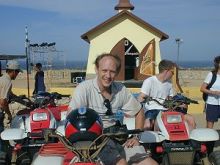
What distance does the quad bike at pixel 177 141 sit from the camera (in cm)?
580

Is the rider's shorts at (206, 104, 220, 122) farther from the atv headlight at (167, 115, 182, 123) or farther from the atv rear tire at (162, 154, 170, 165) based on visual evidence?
the atv rear tire at (162, 154, 170, 165)

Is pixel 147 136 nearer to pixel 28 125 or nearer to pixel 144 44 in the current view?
pixel 28 125

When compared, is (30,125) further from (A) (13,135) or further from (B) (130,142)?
(B) (130,142)

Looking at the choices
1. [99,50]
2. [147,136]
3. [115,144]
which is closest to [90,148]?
[115,144]

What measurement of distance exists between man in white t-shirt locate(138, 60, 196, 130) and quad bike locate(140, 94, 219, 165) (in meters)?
0.61

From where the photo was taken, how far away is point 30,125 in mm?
6832

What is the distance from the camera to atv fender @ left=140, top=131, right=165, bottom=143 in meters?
5.64

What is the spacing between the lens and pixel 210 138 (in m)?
5.79

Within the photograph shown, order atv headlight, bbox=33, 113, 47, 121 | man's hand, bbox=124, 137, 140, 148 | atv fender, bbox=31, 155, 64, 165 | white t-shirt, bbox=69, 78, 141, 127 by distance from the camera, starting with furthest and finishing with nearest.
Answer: atv headlight, bbox=33, 113, 47, 121 < white t-shirt, bbox=69, 78, 141, 127 < man's hand, bbox=124, 137, 140, 148 < atv fender, bbox=31, 155, 64, 165

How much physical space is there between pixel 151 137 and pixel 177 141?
0.45 metres

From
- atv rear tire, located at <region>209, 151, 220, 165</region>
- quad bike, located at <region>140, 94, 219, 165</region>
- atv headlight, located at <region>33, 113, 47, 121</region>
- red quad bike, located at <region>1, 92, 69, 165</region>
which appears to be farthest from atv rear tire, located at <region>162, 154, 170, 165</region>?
atv headlight, located at <region>33, 113, 47, 121</region>

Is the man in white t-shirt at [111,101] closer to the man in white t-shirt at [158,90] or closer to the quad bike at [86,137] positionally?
the quad bike at [86,137]

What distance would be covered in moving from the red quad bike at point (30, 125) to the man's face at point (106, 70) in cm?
208

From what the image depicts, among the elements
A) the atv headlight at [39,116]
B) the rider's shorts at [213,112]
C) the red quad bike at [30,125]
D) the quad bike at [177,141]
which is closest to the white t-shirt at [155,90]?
the quad bike at [177,141]
